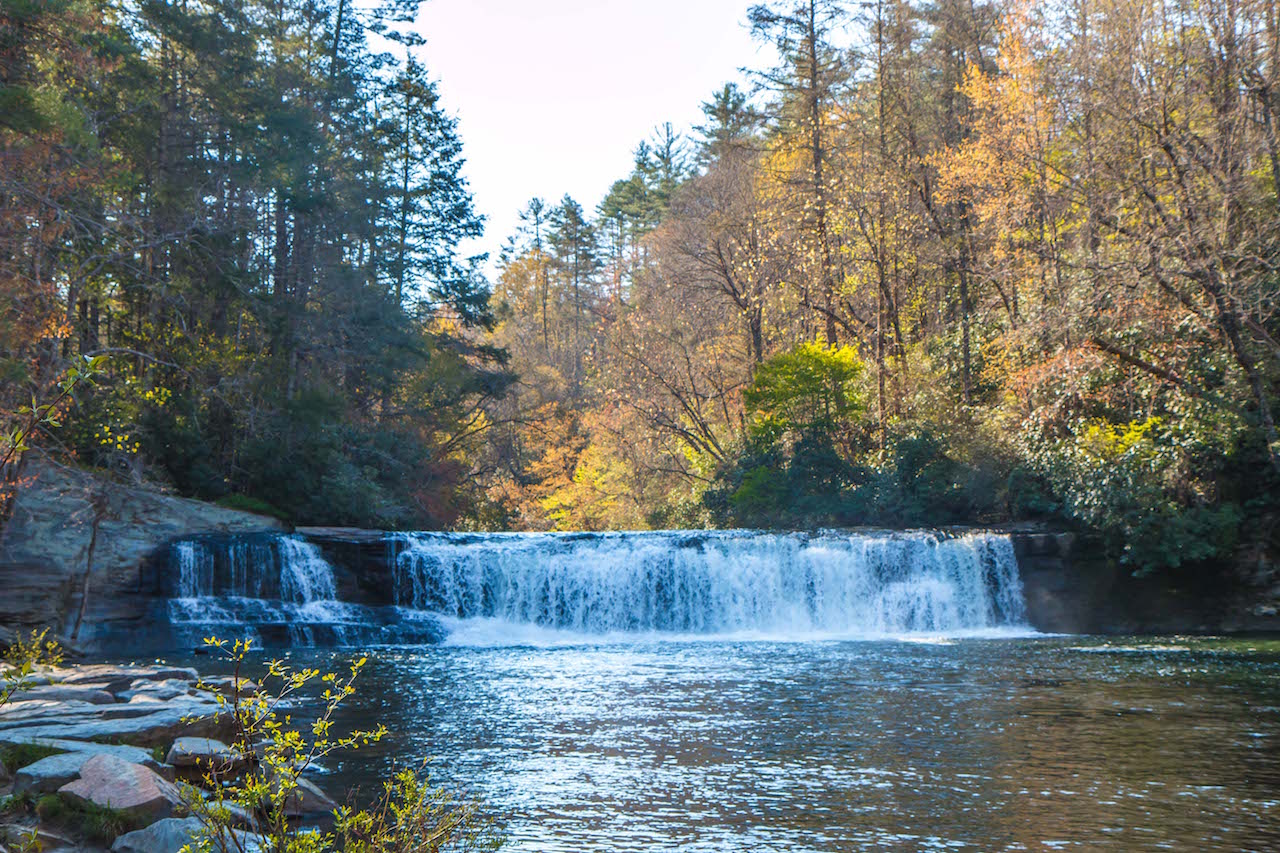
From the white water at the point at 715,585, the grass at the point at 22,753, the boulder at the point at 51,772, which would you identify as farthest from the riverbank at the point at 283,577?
the boulder at the point at 51,772

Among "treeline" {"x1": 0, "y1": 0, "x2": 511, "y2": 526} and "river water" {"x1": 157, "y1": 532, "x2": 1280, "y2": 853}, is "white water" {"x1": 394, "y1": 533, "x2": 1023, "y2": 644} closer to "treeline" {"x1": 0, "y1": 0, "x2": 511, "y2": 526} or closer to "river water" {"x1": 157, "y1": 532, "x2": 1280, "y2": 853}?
"river water" {"x1": 157, "y1": 532, "x2": 1280, "y2": 853}

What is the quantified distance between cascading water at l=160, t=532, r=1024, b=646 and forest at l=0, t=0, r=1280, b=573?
8.76 feet

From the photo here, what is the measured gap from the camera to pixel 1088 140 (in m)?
19.8

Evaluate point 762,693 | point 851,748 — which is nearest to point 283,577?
point 762,693

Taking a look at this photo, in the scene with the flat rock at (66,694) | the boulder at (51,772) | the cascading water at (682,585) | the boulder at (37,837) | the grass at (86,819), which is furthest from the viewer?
the cascading water at (682,585)

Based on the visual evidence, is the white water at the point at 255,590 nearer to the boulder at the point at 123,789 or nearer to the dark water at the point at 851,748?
the dark water at the point at 851,748

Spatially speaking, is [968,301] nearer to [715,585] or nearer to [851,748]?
[715,585]

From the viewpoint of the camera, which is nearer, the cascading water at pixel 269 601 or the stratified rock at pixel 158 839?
the stratified rock at pixel 158 839

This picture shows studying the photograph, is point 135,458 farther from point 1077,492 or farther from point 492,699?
point 1077,492

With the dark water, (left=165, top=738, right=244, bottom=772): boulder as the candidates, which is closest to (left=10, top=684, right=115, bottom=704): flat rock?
(left=165, top=738, right=244, bottom=772): boulder

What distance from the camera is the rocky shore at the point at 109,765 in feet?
17.2

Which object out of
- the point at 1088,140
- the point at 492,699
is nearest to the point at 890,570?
the point at 1088,140

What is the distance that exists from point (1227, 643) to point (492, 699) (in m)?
11.9

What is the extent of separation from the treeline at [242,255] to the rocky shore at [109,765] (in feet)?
13.9
